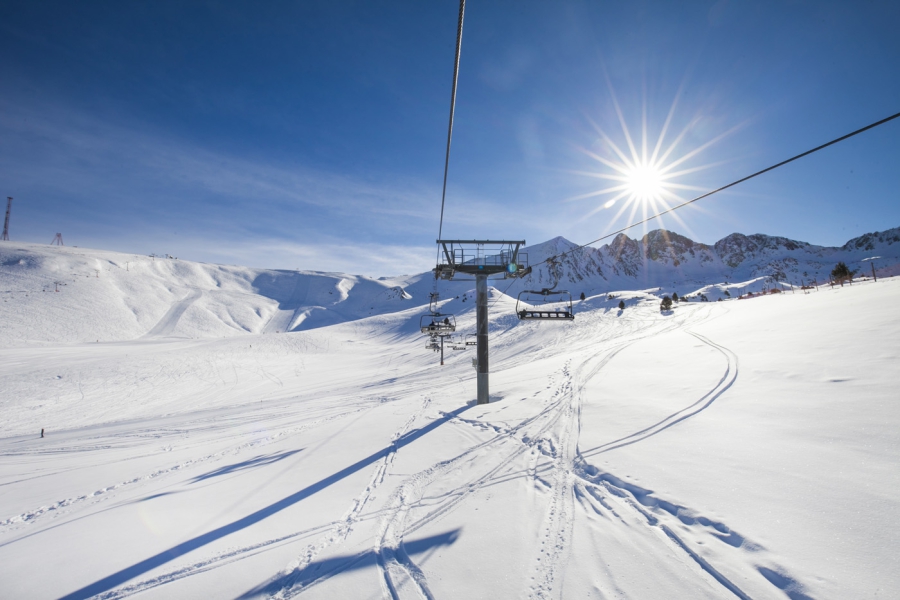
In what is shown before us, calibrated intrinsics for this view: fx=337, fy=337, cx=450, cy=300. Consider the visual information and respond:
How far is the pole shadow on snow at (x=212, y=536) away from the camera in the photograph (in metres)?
4.80

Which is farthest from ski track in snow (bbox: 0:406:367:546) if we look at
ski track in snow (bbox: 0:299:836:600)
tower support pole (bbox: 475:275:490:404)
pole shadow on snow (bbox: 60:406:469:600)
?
tower support pole (bbox: 475:275:490:404)

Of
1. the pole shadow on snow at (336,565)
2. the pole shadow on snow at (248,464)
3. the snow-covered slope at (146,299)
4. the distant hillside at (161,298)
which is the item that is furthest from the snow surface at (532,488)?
the snow-covered slope at (146,299)

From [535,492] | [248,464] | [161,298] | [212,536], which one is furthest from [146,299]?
[535,492]

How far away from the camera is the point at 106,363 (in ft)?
114

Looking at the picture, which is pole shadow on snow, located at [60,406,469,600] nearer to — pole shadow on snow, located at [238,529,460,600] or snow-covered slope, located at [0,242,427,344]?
pole shadow on snow, located at [238,529,460,600]

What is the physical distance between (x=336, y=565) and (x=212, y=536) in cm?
270

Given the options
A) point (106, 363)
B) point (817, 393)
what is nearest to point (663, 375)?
point (817, 393)

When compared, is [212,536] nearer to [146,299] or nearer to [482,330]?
[482,330]

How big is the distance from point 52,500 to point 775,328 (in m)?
26.1

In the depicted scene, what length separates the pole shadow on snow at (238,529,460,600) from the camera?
446 cm

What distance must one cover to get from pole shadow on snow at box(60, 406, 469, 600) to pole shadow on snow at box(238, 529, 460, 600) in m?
1.98

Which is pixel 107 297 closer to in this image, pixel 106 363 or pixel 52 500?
pixel 106 363

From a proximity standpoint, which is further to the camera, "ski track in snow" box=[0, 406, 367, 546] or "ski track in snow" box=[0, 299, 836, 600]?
"ski track in snow" box=[0, 406, 367, 546]

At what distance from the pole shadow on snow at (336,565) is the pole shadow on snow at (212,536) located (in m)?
1.98
